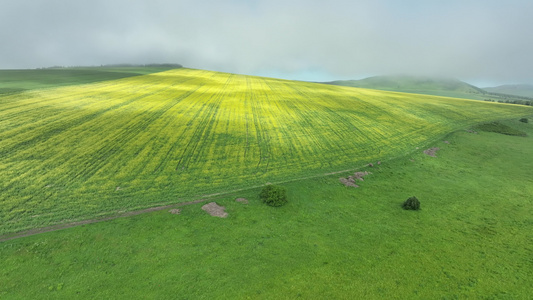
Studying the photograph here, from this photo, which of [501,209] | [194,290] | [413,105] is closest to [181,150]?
[194,290]

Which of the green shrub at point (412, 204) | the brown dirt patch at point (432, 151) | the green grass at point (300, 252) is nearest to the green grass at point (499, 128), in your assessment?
the brown dirt patch at point (432, 151)

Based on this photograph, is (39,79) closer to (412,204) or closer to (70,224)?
(70,224)

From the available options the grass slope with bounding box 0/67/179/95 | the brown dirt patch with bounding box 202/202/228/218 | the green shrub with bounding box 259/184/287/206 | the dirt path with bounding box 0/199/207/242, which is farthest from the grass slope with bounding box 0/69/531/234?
the grass slope with bounding box 0/67/179/95

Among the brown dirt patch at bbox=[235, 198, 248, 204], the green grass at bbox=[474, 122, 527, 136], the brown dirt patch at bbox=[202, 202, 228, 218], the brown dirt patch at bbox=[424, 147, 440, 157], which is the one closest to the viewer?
the brown dirt patch at bbox=[202, 202, 228, 218]

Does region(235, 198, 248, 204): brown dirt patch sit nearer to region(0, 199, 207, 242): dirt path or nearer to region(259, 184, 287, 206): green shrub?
region(259, 184, 287, 206): green shrub

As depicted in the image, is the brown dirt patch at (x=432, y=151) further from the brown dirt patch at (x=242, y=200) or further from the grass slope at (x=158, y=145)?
the brown dirt patch at (x=242, y=200)

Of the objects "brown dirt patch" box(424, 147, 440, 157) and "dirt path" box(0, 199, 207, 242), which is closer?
"dirt path" box(0, 199, 207, 242)
